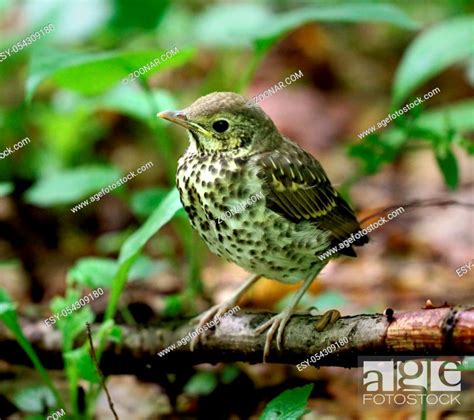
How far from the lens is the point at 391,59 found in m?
7.88

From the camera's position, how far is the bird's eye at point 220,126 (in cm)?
288

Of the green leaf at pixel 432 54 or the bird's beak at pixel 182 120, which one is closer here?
the bird's beak at pixel 182 120

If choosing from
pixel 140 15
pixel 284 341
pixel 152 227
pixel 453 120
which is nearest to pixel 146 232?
pixel 152 227

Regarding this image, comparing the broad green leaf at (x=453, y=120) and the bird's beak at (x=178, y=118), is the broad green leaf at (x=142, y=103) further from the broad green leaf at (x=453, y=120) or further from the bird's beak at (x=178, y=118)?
the broad green leaf at (x=453, y=120)

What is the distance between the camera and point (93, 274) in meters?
3.35

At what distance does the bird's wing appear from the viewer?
2.88 metres

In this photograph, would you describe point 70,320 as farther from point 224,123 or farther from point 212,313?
point 224,123

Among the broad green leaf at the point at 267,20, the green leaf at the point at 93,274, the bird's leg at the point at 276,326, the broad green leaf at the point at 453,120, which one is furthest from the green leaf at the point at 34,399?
the broad green leaf at the point at 453,120

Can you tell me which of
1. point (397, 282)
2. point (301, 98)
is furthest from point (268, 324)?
point (301, 98)

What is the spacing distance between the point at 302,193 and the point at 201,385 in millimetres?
1037

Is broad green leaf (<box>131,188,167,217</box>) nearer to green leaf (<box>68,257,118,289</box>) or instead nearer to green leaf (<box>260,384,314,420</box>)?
green leaf (<box>68,257,118,289</box>)

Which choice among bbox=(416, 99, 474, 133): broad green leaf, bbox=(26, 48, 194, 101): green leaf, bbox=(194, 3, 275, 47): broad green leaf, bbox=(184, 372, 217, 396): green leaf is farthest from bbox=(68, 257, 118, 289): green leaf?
bbox=(194, 3, 275, 47): broad green leaf

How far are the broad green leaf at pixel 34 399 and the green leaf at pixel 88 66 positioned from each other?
117 cm

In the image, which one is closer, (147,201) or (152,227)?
(152,227)
